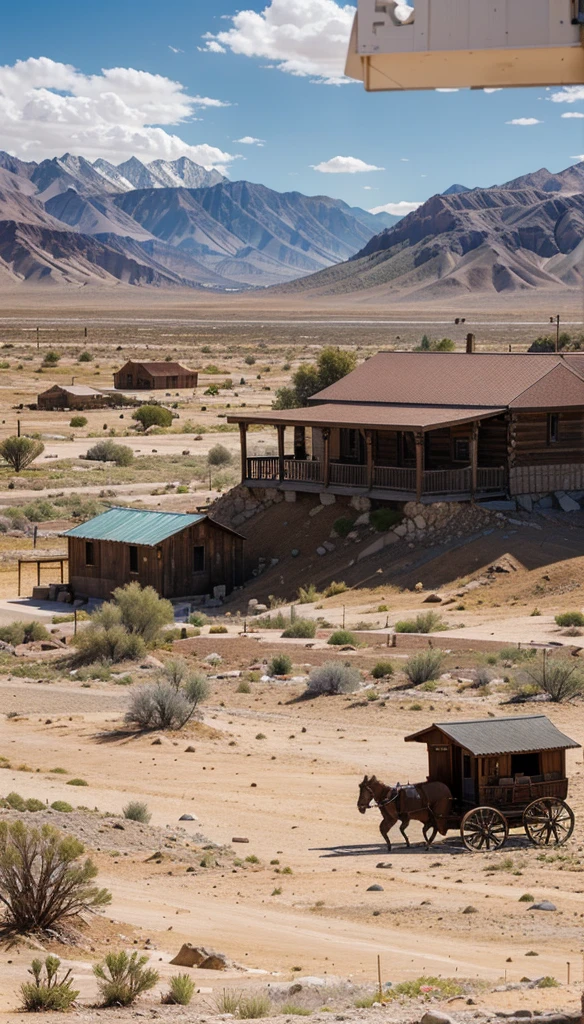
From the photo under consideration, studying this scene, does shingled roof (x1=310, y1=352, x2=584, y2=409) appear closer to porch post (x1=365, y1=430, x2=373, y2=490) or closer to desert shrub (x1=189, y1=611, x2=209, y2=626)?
porch post (x1=365, y1=430, x2=373, y2=490)

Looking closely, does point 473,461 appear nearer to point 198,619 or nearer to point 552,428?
point 552,428

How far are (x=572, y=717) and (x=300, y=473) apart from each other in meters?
16.5

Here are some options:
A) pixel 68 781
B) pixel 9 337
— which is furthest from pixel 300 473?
pixel 9 337

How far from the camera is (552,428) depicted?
33344mm

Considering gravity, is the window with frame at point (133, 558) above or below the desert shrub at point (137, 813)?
above

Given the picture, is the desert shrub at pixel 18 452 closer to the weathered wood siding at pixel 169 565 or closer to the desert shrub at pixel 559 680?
the weathered wood siding at pixel 169 565

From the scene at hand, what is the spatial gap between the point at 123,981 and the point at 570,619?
1738cm

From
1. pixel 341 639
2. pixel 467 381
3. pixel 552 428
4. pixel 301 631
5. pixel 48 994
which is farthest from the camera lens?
pixel 467 381

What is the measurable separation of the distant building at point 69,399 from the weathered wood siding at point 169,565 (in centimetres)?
4066

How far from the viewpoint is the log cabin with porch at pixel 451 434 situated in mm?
32188

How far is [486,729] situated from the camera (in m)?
15.2

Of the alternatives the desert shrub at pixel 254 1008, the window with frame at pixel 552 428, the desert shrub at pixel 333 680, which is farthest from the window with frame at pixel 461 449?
the desert shrub at pixel 254 1008

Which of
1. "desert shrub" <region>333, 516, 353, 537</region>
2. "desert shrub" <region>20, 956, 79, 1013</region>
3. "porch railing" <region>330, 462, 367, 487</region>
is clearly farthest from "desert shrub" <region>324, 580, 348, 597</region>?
"desert shrub" <region>20, 956, 79, 1013</region>

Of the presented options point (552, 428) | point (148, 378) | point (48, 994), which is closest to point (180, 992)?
point (48, 994)
